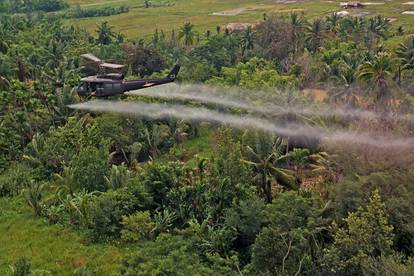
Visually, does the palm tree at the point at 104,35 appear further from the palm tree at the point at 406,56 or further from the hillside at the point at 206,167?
the palm tree at the point at 406,56

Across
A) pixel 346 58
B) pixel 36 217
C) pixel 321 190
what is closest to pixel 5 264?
pixel 36 217

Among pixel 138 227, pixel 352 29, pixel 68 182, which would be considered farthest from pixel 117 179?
pixel 352 29

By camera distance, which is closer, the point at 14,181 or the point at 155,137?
the point at 14,181

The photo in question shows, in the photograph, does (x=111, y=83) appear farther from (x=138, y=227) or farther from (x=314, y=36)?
(x=314, y=36)

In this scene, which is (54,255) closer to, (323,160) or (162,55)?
(323,160)

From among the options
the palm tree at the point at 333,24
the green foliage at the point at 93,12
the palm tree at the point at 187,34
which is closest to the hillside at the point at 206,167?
the palm tree at the point at 333,24

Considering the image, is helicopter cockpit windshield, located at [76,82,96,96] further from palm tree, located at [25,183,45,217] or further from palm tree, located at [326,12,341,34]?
palm tree, located at [326,12,341,34]
